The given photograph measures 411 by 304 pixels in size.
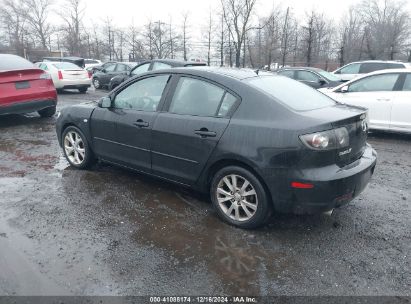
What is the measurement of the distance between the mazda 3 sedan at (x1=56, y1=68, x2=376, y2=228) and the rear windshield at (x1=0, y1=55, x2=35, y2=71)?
4568mm

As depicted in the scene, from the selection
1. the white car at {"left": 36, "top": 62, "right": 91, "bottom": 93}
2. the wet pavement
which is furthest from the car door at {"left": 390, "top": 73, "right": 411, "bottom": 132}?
the white car at {"left": 36, "top": 62, "right": 91, "bottom": 93}

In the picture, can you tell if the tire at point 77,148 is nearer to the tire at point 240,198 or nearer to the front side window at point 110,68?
the tire at point 240,198

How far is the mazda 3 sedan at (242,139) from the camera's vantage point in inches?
125

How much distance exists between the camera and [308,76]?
42.5 feet

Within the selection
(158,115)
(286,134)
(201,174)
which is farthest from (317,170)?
(158,115)

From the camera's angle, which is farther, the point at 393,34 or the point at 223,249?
the point at 393,34

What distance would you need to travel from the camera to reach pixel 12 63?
817cm

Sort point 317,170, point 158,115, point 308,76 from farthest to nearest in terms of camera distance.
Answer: point 308,76, point 158,115, point 317,170

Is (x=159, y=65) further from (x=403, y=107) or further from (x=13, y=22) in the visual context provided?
(x=13, y=22)

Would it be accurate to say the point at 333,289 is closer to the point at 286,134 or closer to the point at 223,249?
the point at 223,249

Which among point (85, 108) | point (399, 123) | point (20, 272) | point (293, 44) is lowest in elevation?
point (20, 272)

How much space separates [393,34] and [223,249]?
41.6m

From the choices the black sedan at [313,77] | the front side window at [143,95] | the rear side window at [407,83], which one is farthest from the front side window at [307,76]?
the front side window at [143,95]

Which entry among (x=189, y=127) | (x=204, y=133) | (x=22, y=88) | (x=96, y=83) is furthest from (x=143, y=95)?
(x=96, y=83)
